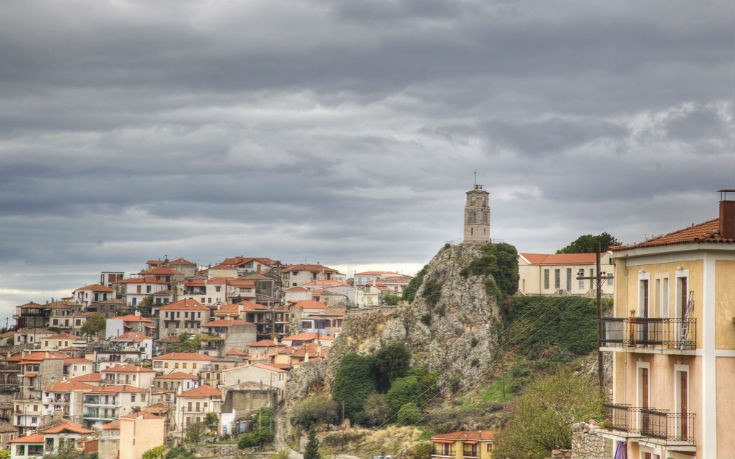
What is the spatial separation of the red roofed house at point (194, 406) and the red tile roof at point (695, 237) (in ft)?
333

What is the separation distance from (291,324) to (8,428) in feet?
139

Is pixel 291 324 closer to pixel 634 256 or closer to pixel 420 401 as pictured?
pixel 420 401

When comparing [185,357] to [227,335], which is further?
[227,335]

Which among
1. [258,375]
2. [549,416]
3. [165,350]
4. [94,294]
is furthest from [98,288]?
[549,416]

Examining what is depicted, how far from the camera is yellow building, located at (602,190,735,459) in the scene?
2161 centimetres

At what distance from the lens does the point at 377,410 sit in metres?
105

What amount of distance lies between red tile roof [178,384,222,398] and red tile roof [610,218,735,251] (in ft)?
337

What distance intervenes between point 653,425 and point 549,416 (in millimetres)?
20373

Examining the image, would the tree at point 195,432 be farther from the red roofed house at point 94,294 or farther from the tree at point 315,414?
the red roofed house at point 94,294

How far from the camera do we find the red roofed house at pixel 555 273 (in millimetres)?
112275

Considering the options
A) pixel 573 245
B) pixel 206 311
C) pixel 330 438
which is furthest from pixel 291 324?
pixel 330 438

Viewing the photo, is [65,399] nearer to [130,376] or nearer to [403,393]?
[130,376]

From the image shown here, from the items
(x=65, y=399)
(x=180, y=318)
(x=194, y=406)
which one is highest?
(x=180, y=318)

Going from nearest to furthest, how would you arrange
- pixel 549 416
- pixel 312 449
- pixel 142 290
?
1. pixel 549 416
2. pixel 312 449
3. pixel 142 290
